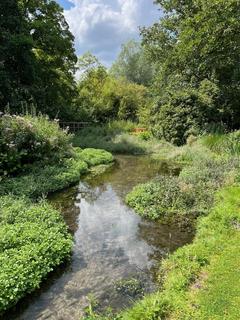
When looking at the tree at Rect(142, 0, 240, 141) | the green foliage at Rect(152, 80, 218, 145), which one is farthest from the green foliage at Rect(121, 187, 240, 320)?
the green foliage at Rect(152, 80, 218, 145)

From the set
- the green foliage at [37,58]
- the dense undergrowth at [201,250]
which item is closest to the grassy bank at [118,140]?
the green foliage at [37,58]

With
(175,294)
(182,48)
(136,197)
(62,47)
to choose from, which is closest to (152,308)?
(175,294)

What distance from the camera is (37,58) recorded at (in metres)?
26.6

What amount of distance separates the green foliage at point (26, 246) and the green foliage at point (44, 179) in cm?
176

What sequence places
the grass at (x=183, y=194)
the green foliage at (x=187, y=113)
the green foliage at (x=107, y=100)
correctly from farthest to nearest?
the green foliage at (x=107, y=100) → the green foliage at (x=187, y=113) → the grass at (x=183, y=194)

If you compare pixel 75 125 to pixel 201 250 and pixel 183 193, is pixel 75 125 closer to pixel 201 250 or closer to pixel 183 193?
pixel 183 193

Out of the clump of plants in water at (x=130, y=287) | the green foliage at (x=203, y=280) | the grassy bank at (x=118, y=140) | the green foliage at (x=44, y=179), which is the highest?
the grassy bank at (x=118, y=140)

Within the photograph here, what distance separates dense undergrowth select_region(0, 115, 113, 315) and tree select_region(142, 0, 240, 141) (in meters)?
7.16

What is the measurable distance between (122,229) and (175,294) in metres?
3.42

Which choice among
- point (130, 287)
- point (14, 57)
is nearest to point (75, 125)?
point (14, 57)

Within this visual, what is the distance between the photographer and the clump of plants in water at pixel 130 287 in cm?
556

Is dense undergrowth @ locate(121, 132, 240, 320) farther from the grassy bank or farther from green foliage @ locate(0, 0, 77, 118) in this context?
green foliage @ locate(0, 0, 77, 118)

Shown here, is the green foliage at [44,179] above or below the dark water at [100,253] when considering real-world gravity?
above

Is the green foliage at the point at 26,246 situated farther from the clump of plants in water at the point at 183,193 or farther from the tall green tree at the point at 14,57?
the tall green tree at the point at 14,57
